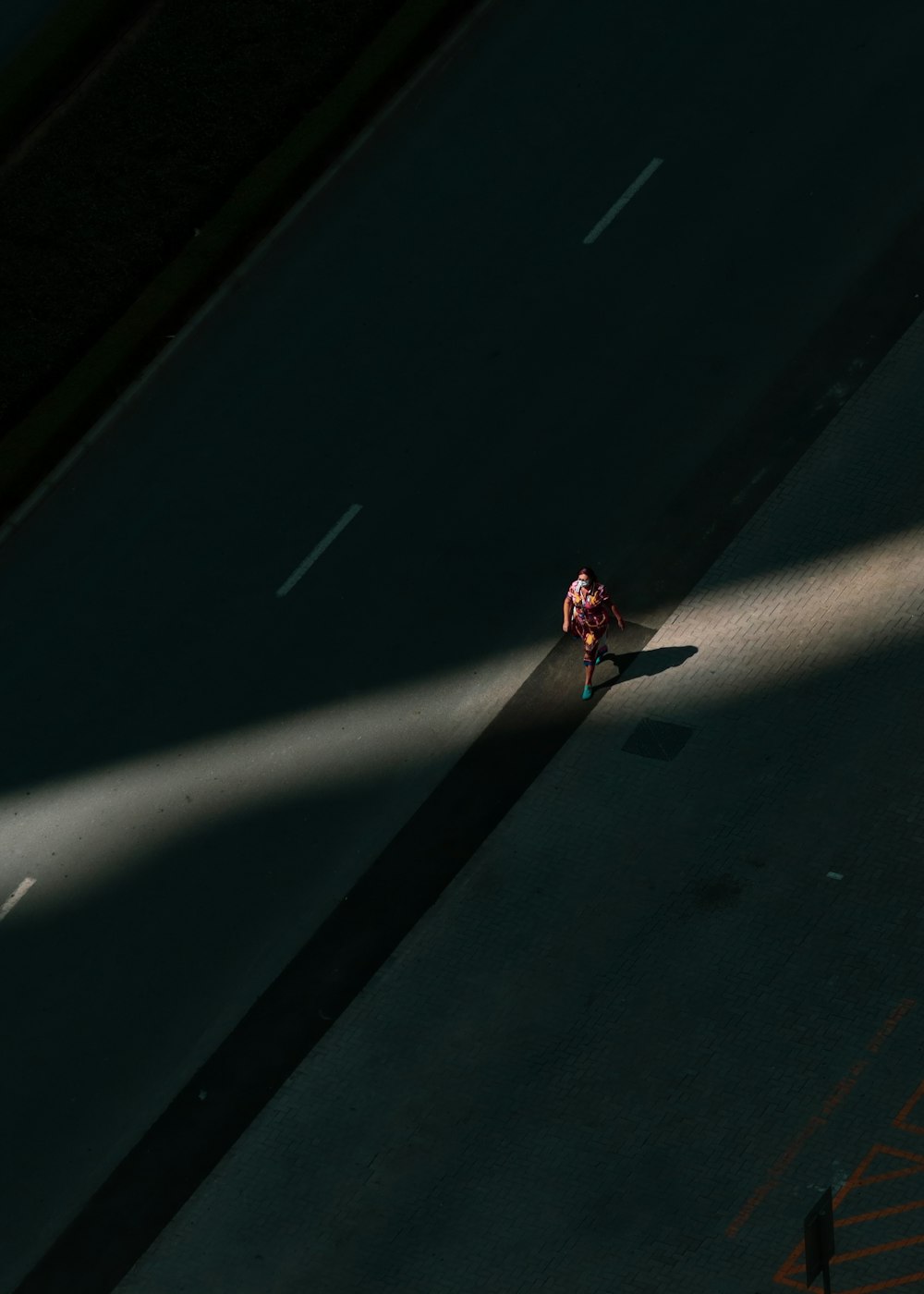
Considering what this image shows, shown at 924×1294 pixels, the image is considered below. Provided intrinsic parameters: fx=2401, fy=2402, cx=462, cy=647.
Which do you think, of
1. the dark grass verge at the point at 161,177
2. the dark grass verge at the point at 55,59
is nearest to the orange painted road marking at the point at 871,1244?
the dark grass verge at the point at 161,177

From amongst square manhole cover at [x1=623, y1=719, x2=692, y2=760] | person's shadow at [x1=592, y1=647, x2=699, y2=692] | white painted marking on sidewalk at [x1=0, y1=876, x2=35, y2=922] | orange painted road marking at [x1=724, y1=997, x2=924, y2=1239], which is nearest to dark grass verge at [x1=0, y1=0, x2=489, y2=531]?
white painted marking on sidewalk at [x1=0, y1=876, x2=35, y2=922]

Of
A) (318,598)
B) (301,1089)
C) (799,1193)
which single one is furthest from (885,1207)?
(318,598)

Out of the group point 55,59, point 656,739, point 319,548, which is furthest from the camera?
point 55,59

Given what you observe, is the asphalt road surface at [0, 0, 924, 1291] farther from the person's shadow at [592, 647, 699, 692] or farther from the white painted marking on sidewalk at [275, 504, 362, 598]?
the person's shadow at [592, 647, 699, 692]

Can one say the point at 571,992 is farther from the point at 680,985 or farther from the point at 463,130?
the point at 463,130

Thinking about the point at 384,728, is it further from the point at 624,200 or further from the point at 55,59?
the point at 55,59

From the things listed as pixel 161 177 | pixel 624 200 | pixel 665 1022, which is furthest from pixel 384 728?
pixel 161 177
